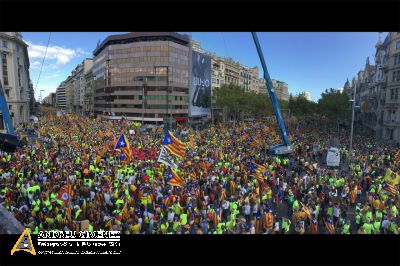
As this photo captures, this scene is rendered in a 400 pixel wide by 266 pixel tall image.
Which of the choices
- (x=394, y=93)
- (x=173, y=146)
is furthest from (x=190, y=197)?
(x=394, y=93)

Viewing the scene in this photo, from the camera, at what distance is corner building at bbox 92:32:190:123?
62050mm

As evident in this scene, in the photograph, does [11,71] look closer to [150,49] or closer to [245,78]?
[150,49]

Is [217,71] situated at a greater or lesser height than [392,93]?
greater

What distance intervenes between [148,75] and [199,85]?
11.2 meters

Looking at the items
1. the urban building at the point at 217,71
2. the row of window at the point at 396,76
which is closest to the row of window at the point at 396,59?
the row of window at the point at 396,76

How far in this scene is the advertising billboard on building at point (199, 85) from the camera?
2372 inches

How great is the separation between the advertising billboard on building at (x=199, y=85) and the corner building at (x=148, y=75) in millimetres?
4469

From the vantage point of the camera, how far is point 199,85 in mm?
62750

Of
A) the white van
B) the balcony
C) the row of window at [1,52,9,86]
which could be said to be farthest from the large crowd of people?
the row of window at [1,52,9,86]

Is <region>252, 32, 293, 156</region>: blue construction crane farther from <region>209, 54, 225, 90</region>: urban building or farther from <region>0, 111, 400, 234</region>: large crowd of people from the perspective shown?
<region>209, 54, 225, 90</region>: urban building
